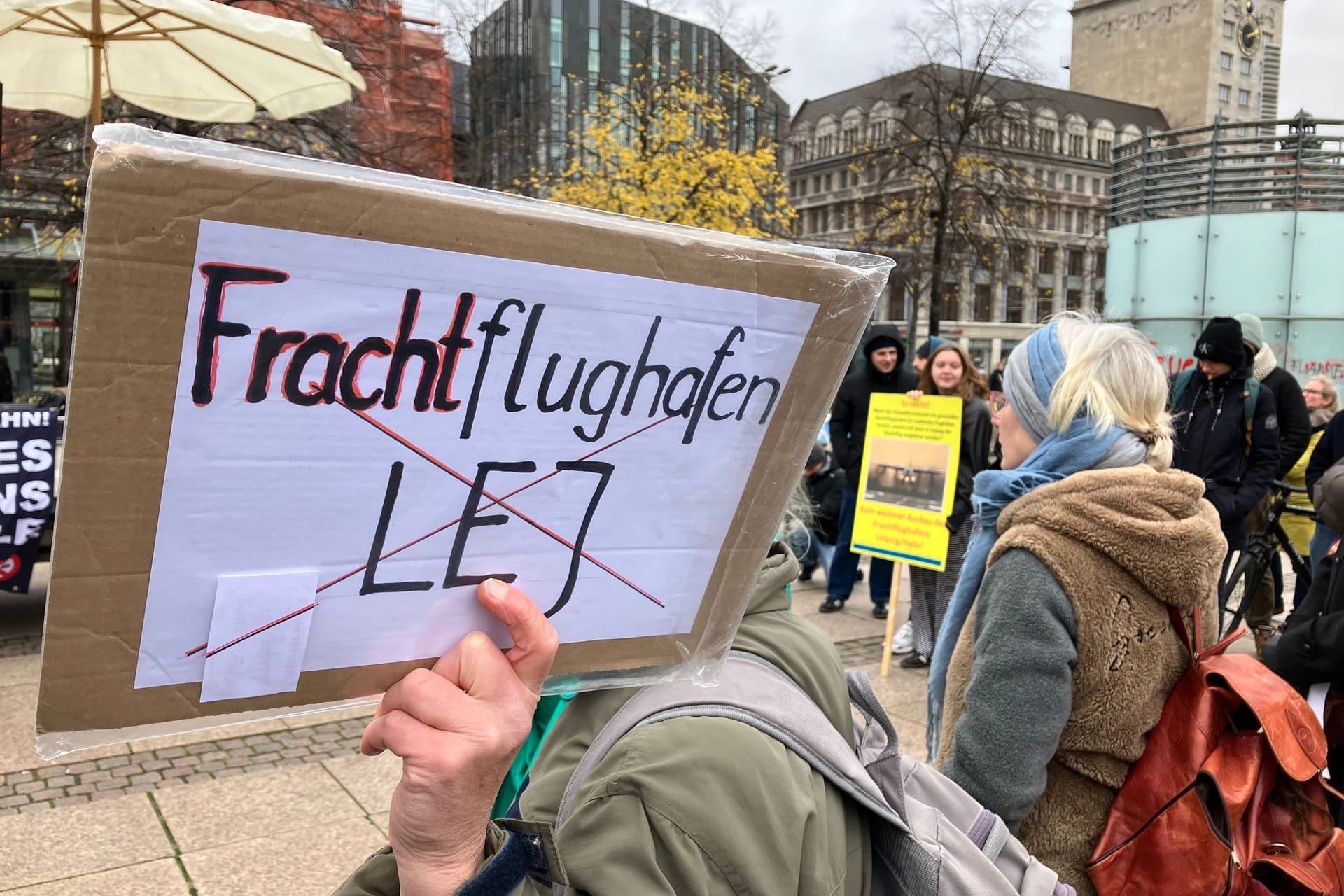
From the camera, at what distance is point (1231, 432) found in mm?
5785

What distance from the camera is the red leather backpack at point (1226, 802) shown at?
1.83 meters

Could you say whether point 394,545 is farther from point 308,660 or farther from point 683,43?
point 683,43

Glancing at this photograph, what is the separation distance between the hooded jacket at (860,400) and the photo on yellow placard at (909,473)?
518 millimetres

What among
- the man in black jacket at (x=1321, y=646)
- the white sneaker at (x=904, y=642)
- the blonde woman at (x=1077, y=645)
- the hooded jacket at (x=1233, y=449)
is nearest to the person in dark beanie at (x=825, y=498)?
the white sneaker at (x=904, y=642)

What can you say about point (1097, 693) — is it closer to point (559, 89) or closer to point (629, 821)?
point (629, 821)

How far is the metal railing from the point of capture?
13664mm

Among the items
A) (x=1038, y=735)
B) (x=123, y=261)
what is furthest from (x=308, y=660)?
(x=1038, y=735)

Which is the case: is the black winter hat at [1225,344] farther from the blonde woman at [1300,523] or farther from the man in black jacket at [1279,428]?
the blonde woman at [1300,523]

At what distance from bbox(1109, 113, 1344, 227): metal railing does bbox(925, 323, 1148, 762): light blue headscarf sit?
12945mm

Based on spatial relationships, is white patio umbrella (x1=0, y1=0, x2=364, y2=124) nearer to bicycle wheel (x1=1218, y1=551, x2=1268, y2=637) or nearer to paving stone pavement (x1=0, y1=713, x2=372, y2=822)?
paving stone pavement (x1=0, y1=713, x2=372, y2=822)

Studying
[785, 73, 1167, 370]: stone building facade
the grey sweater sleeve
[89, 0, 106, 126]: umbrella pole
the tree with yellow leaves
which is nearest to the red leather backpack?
the grey sweater sleeve

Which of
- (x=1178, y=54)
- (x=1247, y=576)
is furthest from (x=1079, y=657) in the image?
(x=1178, y=54)

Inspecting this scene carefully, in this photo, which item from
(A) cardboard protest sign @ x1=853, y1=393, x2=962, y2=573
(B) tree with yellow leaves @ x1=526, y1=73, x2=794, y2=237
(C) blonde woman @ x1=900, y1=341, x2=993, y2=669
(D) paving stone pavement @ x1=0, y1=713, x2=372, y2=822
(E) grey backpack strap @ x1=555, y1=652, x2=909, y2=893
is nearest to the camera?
(E) grey backpack strap @ x1=555, y1=652, x2=909, y2=893

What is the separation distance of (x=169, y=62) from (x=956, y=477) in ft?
16.4
